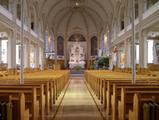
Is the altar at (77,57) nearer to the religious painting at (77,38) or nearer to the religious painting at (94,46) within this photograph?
the religious painting at (77,38)

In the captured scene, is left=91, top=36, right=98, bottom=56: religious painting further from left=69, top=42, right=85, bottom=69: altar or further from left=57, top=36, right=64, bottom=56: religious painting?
left=57, top=36, right=64, bottom=56: religious painting

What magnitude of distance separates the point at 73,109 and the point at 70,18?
37.2m

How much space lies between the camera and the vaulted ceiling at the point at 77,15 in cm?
3578

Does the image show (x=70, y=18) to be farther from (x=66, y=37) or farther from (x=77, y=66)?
(x=77, y=66)

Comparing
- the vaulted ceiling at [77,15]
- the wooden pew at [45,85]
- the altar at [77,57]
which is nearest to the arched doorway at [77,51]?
the altar at [77,57]

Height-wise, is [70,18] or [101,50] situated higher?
[70,18]

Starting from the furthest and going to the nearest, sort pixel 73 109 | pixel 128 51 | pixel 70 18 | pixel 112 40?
1. pixel 70 18
2. pixel 112 40
3. pixel 128 51
4. pixel 73 109

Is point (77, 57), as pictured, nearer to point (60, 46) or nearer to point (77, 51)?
point (77, 51)

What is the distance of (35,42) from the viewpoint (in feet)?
105

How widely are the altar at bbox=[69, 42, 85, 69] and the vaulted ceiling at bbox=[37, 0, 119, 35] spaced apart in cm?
364

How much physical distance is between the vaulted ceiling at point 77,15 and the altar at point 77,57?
143 inches

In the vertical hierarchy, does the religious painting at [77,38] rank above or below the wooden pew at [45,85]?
above

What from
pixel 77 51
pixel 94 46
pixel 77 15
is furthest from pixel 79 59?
pixel 77 15

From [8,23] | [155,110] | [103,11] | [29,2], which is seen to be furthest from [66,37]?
[155,110]
